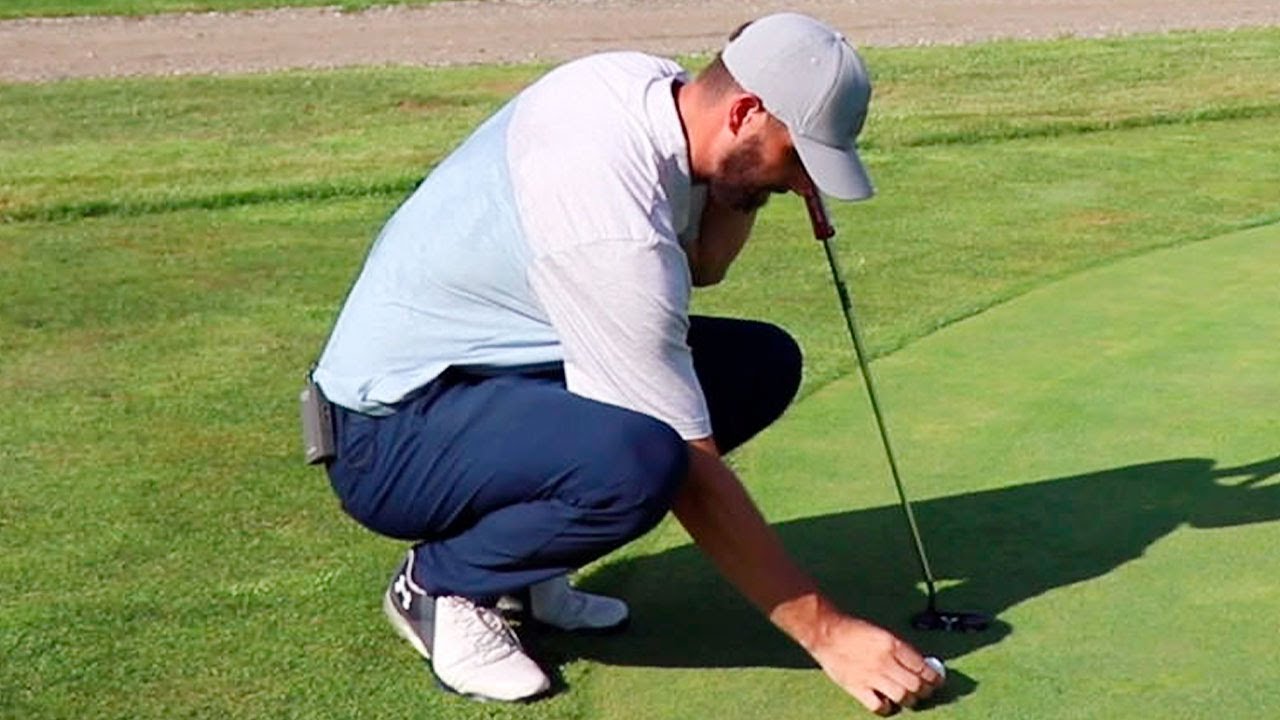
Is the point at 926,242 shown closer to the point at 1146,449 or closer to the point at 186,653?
the point at 1146,449

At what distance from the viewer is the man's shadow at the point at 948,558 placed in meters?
3.82

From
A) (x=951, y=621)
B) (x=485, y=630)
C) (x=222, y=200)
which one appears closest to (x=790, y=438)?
(x=951, y=621)

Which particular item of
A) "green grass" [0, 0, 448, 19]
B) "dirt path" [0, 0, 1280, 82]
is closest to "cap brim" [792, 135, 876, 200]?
"dirt path" [0, 0, 1280, 82]

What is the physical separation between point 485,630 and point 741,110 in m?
0.92

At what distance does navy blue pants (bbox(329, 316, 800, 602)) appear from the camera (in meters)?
3.38

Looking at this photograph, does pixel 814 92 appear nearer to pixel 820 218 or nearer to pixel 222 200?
pixel 820 218

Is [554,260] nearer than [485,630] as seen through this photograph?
Yes

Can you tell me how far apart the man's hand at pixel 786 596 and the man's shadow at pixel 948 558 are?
23 centimetres

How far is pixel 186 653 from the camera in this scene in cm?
377

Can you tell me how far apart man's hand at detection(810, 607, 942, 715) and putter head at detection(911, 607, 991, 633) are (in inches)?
13.0

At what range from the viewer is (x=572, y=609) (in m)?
3.88

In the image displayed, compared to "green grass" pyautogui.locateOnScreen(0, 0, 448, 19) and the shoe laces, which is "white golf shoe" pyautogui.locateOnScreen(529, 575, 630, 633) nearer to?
the shoe laces

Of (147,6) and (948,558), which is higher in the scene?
(948,558)

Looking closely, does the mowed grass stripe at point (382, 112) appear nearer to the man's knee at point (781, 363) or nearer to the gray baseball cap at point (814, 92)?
the man's knee at point (781, 363)
